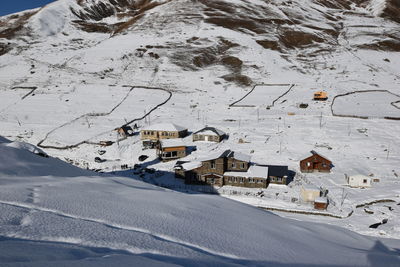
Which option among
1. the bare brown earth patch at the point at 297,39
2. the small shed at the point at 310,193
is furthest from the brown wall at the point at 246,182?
the bare brown earth patch at the point at 297,39

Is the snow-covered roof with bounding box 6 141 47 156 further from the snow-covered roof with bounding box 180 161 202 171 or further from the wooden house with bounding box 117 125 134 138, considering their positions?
the wooden house with bounding box 117 125 134 138

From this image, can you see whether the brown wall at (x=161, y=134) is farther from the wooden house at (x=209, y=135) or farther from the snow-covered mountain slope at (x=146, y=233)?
the snow-covered mountain slope at (x=146, y=233)

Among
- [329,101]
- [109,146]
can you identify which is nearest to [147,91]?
[109,146]

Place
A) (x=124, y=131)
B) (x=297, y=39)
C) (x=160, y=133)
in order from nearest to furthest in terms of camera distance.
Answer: (x=160, y=133) → (x=124, y=131) → (x=297, y=39)

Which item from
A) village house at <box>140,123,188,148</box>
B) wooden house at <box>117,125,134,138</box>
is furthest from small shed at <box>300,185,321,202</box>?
wooden house at <box>117,125,134,138</box>

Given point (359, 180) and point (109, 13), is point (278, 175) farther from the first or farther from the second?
point (109, 13)

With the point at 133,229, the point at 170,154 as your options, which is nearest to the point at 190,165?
the point at 170,154

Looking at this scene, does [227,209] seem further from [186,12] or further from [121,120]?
[186,12]
